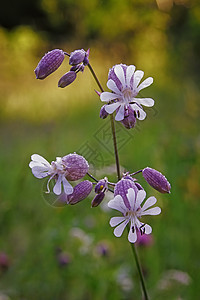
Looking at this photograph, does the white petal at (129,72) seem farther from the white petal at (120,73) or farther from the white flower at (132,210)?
the white flower at (132,210)

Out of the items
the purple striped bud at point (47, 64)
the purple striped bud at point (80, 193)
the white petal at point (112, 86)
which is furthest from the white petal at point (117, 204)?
the purple striped bud at point (47, 64)

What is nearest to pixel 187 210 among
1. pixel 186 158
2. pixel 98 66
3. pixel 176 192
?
pixel 176 192

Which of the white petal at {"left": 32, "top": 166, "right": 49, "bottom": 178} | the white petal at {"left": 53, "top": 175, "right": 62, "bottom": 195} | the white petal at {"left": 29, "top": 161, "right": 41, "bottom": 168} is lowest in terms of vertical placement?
the white petal at {"left": 53, "top": 175, "right": 62, "bottom": 195}

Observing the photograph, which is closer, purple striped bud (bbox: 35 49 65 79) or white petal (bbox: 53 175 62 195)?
white petal (bbox: 53 175 62 195)

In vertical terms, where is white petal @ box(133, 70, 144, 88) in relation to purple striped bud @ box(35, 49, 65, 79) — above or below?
below

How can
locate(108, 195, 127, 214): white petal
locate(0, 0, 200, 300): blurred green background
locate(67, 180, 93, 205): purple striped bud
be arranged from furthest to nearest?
locate(0, 0, 200, 300): blurred green background → locate(67, 180, 93, 205): purple striped bud → locate(108, 195, 127, 214): white petal

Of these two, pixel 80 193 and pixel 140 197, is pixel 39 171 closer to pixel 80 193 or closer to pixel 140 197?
pixel 80 193

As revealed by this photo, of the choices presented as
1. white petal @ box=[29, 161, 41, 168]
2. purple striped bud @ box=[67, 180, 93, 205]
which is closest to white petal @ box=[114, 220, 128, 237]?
purple striped bud @ box=[67, 180, 93, 205]

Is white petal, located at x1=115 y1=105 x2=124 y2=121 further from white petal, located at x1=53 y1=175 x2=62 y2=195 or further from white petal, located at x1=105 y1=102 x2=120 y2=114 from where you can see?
white petal, located at x1=53 y1=175 x2=62 y2=195
